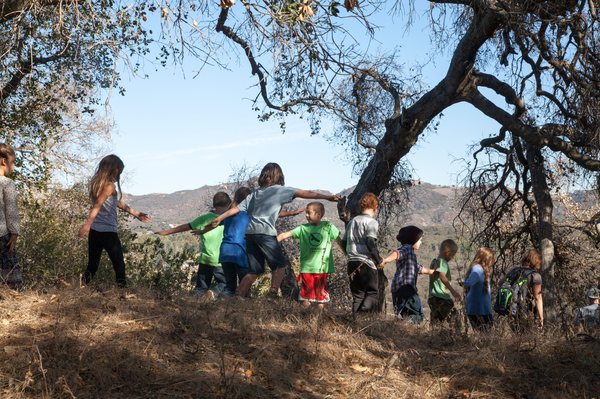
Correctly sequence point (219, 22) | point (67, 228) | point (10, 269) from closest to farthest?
point (10, 269), point (219, 22), point (67, 228)

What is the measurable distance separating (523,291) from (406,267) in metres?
1.44

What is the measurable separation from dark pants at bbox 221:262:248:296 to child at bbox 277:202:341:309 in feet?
2.20

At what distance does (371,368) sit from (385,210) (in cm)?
985

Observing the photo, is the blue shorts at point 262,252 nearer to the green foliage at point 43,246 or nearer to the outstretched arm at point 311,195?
the outstretched arm at point 311,195

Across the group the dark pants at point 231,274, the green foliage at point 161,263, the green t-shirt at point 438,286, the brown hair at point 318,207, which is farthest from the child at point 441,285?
the green foliage at point 161,263

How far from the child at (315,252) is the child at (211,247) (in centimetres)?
110

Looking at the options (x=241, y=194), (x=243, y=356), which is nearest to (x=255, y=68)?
(x=241, y=194)

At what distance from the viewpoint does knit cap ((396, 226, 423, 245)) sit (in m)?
8.66

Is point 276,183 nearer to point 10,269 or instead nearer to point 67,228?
point 10,269

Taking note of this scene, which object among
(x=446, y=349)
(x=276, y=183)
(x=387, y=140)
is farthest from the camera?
(x=387, y=140)

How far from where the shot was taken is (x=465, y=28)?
12.4 metres

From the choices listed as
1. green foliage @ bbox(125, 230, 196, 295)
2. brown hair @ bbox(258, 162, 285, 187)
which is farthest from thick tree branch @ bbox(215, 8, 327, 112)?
green foliage @ bbox(125, 230, 196, 295)

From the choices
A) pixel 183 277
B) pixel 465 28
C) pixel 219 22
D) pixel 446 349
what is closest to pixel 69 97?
pixel 183 277

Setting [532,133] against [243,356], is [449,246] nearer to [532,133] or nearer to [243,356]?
[532,133]
